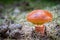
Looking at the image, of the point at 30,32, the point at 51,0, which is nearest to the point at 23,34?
the point at 30,32

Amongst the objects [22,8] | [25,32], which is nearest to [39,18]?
[25,32]

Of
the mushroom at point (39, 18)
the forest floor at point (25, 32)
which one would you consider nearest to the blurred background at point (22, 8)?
the forest floor at point (25, 32)

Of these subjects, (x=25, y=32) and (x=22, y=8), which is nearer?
(x=25, y=32)

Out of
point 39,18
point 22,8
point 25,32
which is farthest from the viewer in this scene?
point 22,8

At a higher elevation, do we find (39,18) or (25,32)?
(39,18)

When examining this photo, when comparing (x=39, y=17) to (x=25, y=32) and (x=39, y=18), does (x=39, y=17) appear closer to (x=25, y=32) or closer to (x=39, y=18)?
(x=39, y=18)

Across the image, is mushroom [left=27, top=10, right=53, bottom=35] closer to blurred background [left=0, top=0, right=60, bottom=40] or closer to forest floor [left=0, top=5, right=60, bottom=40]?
forest floor [left=0, top=5, right=60, bottom=40]

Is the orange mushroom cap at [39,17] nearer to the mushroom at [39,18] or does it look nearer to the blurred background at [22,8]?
the mushroom at [39,18]

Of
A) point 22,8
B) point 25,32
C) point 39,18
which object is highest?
point 22,8

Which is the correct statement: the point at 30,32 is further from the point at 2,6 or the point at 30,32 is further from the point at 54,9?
the point at 2,6

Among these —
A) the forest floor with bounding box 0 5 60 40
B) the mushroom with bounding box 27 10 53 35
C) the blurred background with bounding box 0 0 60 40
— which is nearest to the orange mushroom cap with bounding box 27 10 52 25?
the mushroom with bounding box 27 10 53 35

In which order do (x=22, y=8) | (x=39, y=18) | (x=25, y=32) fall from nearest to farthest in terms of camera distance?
1. (x=39, y=18)
2. (x=25, y=32)
3. (x=22, y=8)
